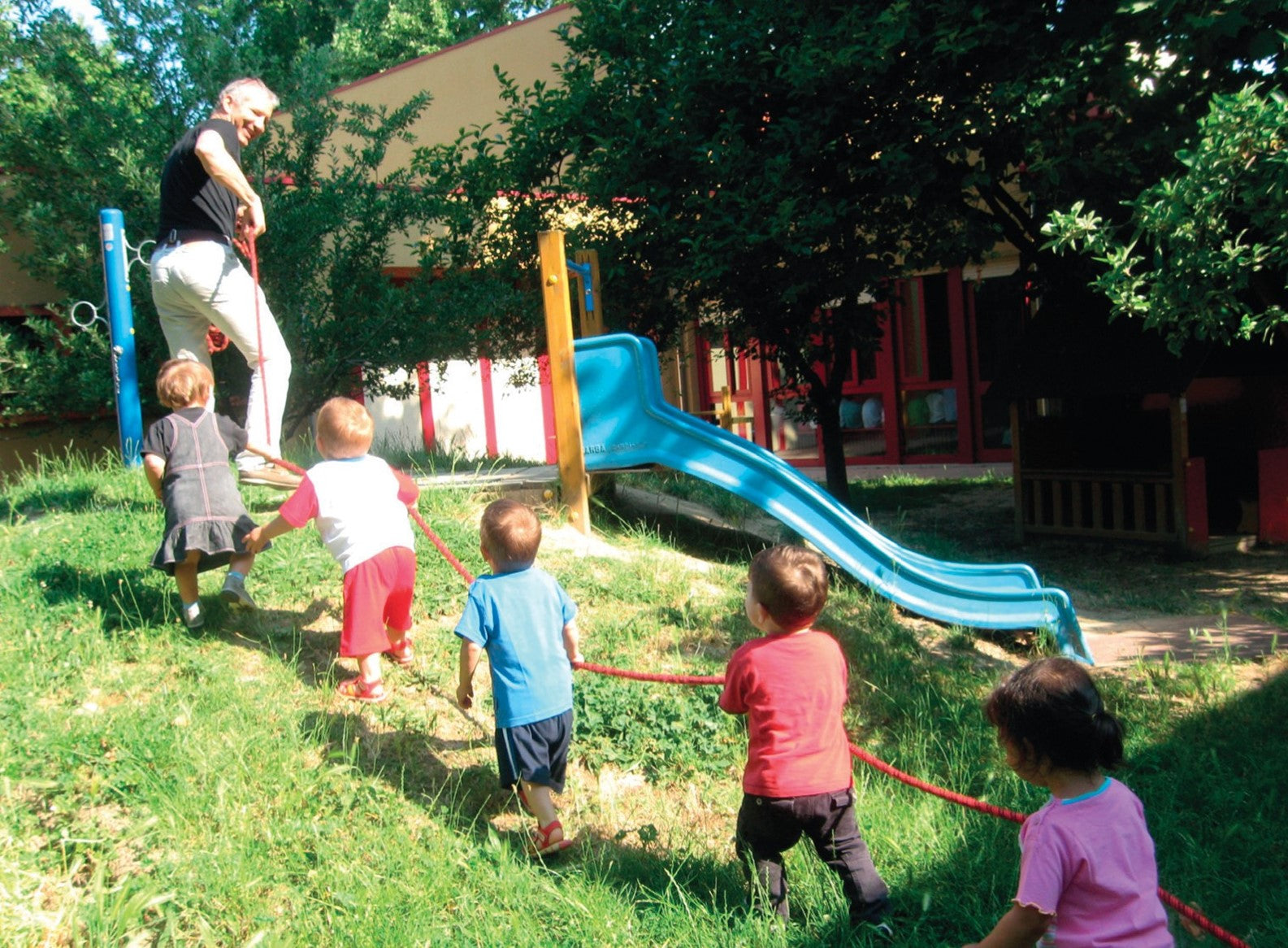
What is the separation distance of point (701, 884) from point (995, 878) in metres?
0.94

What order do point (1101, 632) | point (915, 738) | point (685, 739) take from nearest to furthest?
point (685, 739) → point (915, 738) → point (1101, 632)

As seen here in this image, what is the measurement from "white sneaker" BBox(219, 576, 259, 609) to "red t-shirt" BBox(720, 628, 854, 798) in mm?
2435

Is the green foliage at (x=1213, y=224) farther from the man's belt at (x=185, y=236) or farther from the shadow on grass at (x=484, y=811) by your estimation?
the man's belt at (x=185, y=236)

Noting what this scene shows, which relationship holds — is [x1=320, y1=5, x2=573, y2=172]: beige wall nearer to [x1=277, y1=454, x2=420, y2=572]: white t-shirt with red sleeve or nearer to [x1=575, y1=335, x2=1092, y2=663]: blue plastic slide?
[x1=575, y1=335, x2=1092, y2=663]: blue plastic slide

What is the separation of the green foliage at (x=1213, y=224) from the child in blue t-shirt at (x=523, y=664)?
3657mm

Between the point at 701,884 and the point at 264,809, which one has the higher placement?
the point at 264,809

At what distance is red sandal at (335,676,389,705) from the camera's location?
14.4ft

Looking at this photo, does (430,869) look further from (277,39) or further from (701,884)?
(277,39)

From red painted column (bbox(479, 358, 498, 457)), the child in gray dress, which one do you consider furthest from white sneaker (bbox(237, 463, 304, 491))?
red painted column (bbox(479, 358, 498, 457))

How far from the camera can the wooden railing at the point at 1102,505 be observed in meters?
9.35

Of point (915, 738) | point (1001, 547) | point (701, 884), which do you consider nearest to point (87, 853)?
point (701, 884)

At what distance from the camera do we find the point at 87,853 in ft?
11.1

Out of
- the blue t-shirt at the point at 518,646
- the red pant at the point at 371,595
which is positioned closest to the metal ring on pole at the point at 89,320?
the red pant at the point at 371,595

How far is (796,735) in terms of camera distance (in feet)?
10.4
